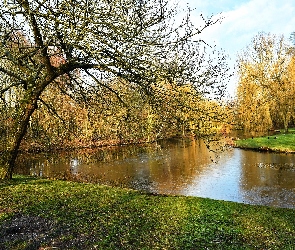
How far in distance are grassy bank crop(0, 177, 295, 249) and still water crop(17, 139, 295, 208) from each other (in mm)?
2035

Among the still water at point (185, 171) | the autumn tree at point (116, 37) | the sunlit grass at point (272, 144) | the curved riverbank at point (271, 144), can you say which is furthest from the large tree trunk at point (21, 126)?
the sunlit grass at point (272, 144)

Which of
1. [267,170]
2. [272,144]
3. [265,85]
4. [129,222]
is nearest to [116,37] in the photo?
[129,222]

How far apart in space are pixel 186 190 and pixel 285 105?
79.9 ft

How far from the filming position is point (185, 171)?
16000 mm

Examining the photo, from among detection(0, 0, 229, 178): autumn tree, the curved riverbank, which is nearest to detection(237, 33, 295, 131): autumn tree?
the curved riverbank

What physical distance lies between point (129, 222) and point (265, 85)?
3060 centimetres

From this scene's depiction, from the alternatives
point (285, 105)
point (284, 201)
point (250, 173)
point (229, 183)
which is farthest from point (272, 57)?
point (284, 201)

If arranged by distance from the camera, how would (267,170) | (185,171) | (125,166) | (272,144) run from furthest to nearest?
(272,144) < (125,166) < (185,171) < (267,170)

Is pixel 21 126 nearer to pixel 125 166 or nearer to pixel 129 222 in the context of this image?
pixel 129 222

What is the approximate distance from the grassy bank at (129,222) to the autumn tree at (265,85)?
26.0 metres

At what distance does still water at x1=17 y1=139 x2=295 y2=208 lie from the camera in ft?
39.0

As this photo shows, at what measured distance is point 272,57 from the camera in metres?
33.7

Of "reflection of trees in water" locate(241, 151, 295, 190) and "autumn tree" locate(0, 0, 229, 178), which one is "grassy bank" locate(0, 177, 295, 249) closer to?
"autumn tree" locate(0, 0, 229, 178)

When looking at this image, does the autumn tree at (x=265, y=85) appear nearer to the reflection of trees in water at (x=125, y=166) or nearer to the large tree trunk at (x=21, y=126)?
the reflection of trees in water at (x=125, y=166)
